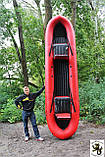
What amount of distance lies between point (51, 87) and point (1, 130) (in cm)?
251

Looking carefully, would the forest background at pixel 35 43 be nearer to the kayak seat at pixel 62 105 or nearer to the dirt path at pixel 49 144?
the dirt path at pixel 49 144

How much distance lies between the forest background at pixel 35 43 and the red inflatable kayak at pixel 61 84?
1.99 metres

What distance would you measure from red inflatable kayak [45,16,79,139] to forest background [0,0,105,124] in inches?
78.3

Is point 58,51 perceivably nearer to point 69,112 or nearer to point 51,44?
point 51,44

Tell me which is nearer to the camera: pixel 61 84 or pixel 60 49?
pixel 60 49

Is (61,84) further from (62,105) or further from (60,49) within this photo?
(60,49)

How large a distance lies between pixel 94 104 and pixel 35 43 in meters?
4.75

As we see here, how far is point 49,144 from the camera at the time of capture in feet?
14.5

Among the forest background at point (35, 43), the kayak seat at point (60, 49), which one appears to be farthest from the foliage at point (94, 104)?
the kayak seat at point (60, 49)

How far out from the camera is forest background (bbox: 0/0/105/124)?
294 inches

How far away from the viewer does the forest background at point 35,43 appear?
294 inches

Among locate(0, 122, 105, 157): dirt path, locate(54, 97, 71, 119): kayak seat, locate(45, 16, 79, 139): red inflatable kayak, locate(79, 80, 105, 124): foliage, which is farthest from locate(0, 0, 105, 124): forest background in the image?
locate(54, 97, 71, 119): kayak seat

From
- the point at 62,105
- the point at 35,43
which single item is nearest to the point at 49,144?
the point at 62,105

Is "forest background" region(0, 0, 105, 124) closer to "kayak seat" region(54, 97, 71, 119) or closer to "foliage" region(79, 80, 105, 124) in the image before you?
"foliage" region(79, 80, 105, 124)
